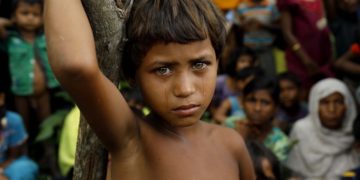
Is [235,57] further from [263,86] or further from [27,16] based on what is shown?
[27,16]

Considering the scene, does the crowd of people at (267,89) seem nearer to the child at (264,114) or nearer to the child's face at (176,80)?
the child at (264,114)

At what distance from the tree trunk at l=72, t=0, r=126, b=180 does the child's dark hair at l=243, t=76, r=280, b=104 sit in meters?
3.30

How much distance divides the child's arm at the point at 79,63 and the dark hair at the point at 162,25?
173 mm

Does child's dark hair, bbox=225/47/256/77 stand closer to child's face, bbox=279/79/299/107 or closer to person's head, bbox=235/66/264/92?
person's head, bbox=235/66/264/92

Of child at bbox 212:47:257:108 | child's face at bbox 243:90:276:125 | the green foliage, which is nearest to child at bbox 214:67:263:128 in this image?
child at bbox 212:47:257:108

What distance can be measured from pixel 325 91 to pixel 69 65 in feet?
13.4

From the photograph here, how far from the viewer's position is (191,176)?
1.90 m

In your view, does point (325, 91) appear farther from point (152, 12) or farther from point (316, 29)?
point (152, 12)

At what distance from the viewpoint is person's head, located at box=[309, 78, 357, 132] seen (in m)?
5.35

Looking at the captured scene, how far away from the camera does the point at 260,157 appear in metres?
4.31

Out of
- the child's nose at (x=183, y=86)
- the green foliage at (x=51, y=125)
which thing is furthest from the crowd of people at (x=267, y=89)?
the child's nose at (x=183, y=86)

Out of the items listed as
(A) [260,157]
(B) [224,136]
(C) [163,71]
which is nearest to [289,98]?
(A) [260,157]

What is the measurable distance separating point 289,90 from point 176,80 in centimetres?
412

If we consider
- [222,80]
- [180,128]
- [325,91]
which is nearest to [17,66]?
[222,80]
